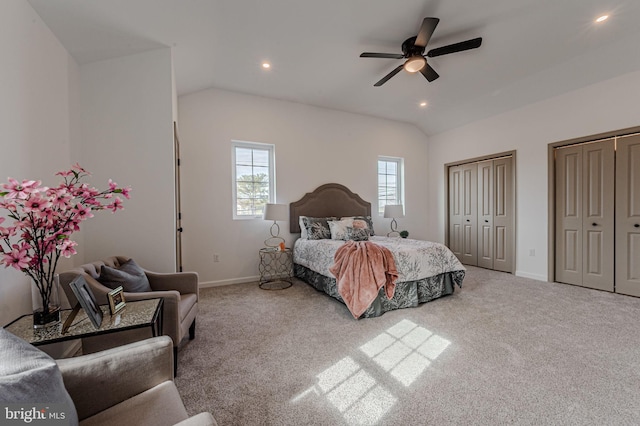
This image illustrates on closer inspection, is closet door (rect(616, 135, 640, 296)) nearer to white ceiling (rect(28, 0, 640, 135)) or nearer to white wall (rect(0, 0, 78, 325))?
white ceiling (rect(28, 0, 640, 135))

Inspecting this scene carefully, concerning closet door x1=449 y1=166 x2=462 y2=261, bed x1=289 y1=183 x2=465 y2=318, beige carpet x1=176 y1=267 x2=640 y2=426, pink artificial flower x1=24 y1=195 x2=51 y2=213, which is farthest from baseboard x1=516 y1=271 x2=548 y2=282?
pink artificial flower x1=24 y1=195 x2=51 y2=213

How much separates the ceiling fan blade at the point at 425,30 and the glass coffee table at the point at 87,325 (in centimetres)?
308

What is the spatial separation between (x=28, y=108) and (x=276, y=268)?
338cm

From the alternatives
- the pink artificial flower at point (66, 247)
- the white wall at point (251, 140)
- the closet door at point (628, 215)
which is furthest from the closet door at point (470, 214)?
the pink artificial flower at point (66, 247)

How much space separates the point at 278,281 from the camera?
441 cm

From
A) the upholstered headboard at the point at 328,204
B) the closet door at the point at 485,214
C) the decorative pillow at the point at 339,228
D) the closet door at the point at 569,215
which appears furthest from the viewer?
the closet door at the point at 485,214

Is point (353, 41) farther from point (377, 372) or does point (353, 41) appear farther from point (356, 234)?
point (377, 372)

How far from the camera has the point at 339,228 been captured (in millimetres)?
4379

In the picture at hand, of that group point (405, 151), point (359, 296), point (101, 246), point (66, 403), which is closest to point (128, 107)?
point (101, 246)

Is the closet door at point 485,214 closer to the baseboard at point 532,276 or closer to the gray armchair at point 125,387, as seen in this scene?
the baseboard at point 532,276

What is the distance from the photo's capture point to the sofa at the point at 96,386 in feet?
2.54

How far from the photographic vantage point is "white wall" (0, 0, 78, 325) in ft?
5.48

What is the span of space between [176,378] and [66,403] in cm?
116

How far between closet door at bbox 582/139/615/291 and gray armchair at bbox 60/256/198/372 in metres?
5.16
